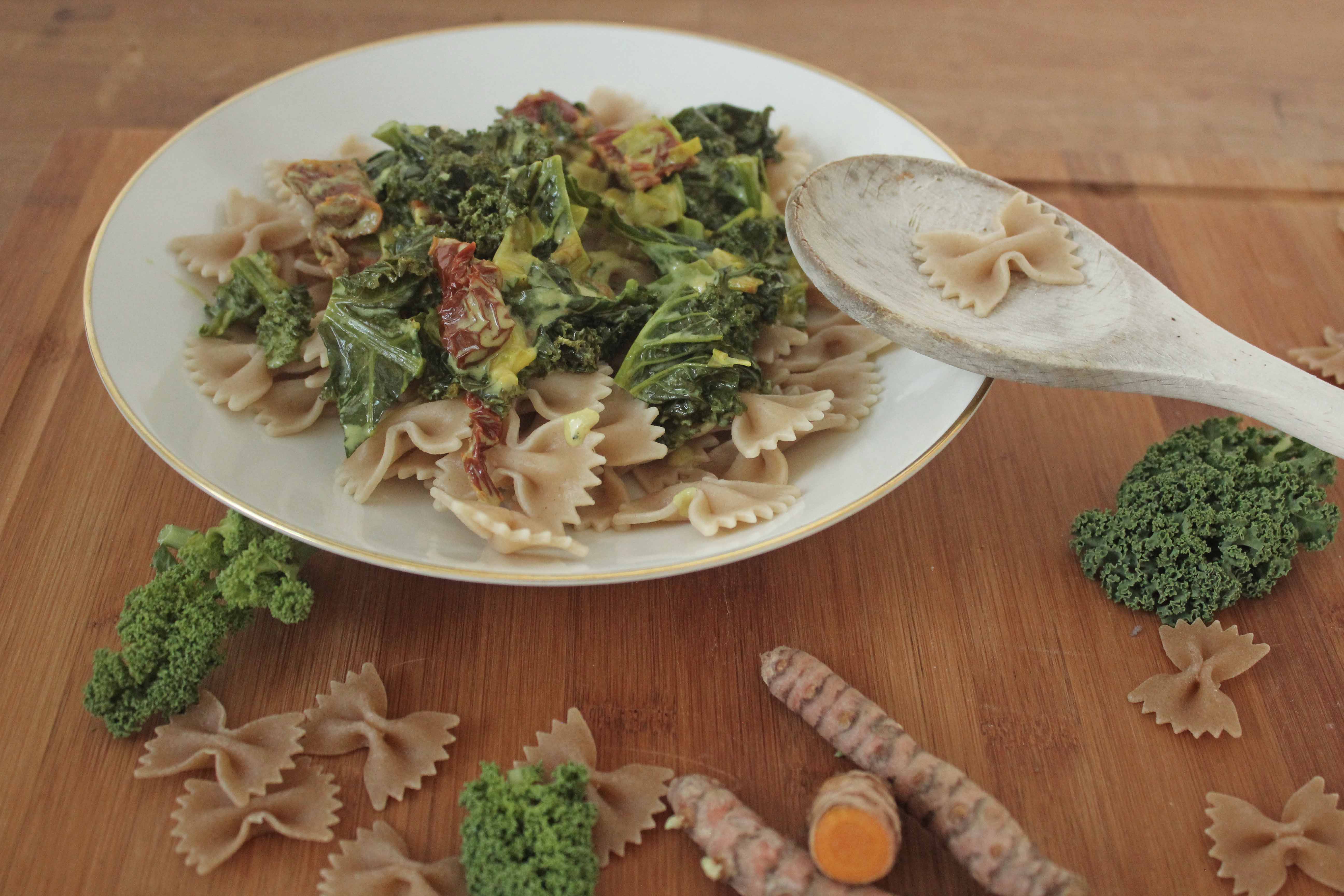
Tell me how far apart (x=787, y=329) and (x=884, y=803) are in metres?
1.76

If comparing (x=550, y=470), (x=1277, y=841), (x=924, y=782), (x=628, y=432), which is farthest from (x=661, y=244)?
(x=1277, y=841)

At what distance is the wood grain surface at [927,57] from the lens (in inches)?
235

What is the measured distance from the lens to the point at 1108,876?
271 centimetres

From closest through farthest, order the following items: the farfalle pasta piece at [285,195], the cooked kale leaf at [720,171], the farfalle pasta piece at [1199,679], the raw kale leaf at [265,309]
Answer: the farfalle pasta piece at [1199,679]
the raw kale leaf at [265,309]
the farfalle pasta piece at [285,195]
the cooked kale leaf at [720,171]

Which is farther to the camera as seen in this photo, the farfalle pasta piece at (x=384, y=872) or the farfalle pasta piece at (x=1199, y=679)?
the farfalle pasta piece at (x=1199, y=679)

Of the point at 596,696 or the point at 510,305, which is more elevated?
the point at 510,305

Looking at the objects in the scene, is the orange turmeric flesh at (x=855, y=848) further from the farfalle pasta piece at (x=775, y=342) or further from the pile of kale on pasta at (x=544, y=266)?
the farfalle pasta piece at (x=775, y=342)

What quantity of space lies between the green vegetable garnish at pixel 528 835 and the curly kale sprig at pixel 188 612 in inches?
34.8

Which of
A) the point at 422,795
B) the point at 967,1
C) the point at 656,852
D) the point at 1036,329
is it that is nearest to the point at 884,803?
the point at 656,852

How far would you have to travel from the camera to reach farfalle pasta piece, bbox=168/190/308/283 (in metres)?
3.61

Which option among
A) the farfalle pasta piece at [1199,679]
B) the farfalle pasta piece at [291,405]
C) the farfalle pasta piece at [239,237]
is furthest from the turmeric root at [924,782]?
the farfalle pasta piece at [239,237]

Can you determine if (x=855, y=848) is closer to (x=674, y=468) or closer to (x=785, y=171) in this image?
(x=674, y=468)

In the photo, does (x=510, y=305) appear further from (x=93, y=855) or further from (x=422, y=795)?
(x=93, y=855)

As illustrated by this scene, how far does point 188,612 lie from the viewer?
116 inches
